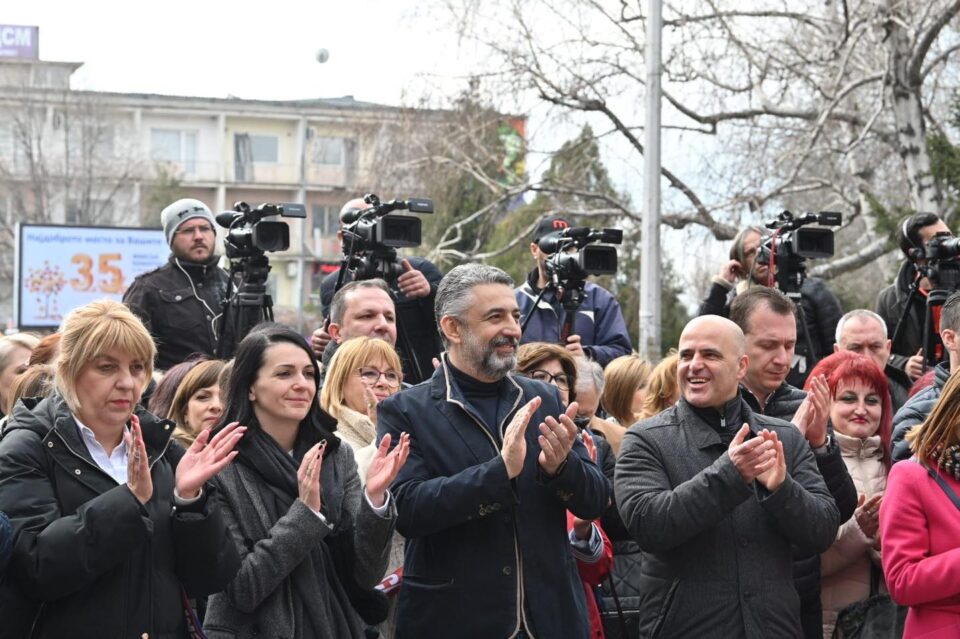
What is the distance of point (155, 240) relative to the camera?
29.1 meters

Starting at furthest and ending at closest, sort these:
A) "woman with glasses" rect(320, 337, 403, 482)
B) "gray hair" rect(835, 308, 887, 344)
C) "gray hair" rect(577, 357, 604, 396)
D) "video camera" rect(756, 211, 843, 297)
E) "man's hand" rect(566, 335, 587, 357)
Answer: "gray hair" rect(835, 308, 887, 344), "video camera" rect(756, 211, 843, 297), "man's hand" rect(566, 335, 587, 357), "gray hair" rect(577, 357, 604, 396), "woman with glasses" rect(320, 337, 403, 482)

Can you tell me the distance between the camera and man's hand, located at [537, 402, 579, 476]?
4.88 meters

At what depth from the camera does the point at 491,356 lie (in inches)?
206

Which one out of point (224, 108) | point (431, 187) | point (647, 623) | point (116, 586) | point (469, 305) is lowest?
point (647, 623)

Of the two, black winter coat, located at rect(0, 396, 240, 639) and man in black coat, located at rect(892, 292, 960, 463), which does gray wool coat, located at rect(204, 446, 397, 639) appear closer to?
black winter coat, located at rect(0, 396, 240, 639)

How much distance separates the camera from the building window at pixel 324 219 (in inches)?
2162

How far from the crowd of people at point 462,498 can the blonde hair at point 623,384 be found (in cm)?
145

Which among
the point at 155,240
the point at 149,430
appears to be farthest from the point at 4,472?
the point at 155,240

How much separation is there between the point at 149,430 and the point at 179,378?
1885 millimetres

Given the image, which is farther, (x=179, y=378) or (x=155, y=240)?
(x=155, y=240)

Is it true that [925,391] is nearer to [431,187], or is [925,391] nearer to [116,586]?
[116,586]

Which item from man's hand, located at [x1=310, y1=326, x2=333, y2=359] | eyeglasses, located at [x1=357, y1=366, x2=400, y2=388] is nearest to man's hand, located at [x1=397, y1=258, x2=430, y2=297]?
man's hand, located at [x1=310, y1=326, x2=333, y2=359]

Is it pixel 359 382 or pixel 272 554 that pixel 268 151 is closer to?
pixel 359 382

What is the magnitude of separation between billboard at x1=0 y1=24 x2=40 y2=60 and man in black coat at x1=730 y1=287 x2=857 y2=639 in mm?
58850
